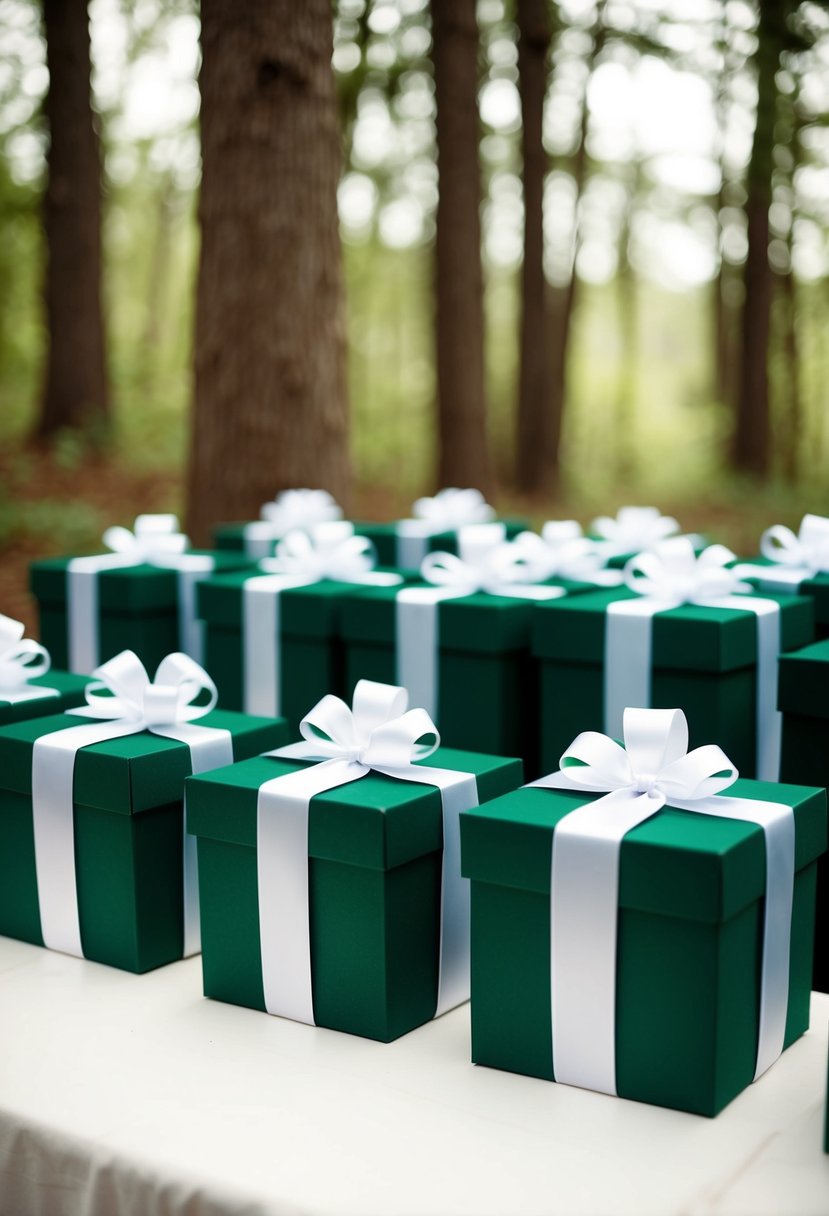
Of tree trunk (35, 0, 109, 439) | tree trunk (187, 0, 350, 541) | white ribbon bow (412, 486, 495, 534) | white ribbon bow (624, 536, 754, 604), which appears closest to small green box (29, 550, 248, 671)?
white ribbon bow (412, 486, 495, 534)

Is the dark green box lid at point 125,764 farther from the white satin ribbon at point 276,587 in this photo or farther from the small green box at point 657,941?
the white satin ribbon at point 276,587

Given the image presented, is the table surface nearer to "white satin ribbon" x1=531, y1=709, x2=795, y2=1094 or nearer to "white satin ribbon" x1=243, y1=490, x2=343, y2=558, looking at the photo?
"white satin ribbon" x1=531, y1=709, x2=795, y2=1094

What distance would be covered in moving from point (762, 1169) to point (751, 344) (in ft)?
37.0

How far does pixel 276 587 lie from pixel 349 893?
0.99m

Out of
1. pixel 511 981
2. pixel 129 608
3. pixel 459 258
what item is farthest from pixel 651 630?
pixel 459 258

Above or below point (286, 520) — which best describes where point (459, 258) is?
above

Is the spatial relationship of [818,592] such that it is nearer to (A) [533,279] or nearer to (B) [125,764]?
(B) [125,764]

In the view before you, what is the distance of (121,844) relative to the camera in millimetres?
1577

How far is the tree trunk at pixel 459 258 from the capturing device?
6945 mm

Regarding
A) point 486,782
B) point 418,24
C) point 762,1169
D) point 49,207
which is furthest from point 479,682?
point 418,24

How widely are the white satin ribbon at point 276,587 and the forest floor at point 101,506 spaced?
10.5ft

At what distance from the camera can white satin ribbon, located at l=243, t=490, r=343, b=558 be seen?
3.09m

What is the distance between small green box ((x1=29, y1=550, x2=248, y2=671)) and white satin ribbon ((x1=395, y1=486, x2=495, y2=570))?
57cm

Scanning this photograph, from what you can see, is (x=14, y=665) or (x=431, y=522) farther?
(x=431, y=522)
